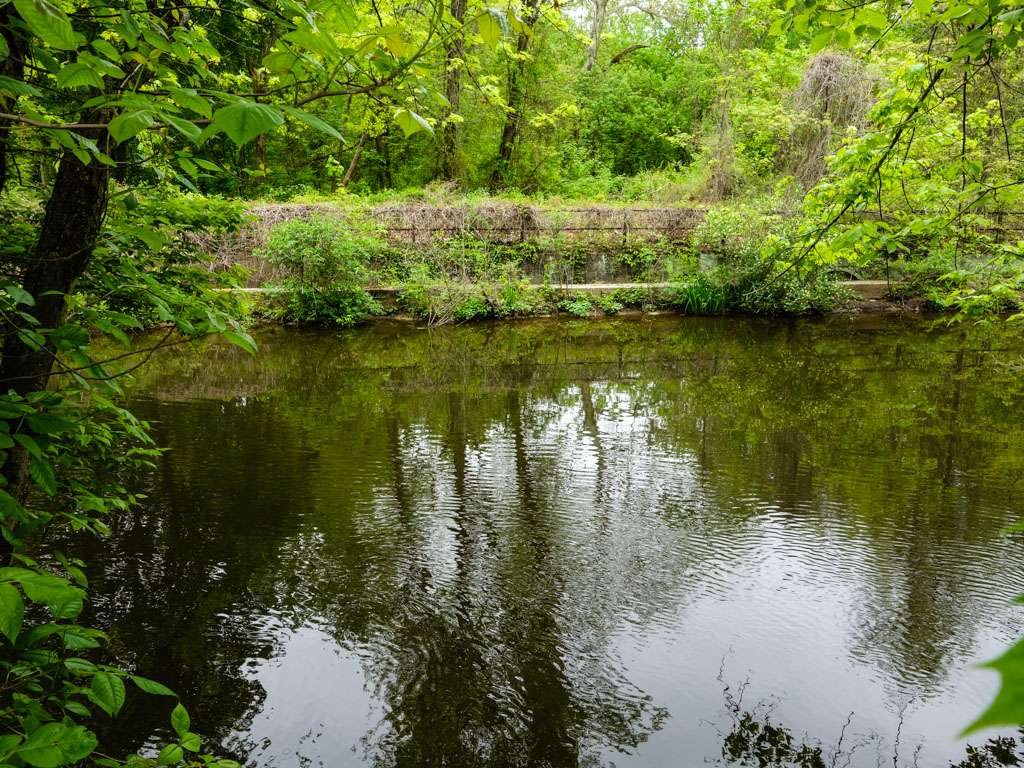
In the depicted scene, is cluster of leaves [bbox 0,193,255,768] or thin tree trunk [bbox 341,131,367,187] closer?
cluster of leaves [bbox 0,193,255,768]

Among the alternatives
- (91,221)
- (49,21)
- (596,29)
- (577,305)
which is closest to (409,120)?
(49,21)

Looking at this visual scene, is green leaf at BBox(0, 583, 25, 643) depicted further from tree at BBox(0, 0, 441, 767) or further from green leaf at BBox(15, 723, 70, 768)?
green leaf at BBox(15, 723, 70, 768)

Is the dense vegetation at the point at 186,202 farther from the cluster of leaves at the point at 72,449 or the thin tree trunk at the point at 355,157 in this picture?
the thin tree trunk at the point at 355,157

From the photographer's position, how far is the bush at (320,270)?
47.5 feet

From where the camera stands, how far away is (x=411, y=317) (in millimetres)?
15664

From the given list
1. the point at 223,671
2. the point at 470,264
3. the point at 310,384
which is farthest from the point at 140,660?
the point at 470,264

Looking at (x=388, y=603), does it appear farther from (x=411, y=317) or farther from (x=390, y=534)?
(x=411, y=317)

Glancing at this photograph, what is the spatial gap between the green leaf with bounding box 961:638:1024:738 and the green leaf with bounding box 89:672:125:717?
5.82 ft

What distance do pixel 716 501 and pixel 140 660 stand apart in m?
4.63

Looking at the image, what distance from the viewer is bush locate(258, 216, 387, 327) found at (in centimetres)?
1449

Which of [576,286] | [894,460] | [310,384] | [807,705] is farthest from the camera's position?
[576,286]

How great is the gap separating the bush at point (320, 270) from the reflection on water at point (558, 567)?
15.5ft

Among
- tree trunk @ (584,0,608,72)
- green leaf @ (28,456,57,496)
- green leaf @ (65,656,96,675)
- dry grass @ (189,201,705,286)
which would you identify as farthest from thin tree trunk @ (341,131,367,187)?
green leaf @ (65,656,96,675)

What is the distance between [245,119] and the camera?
109cm
